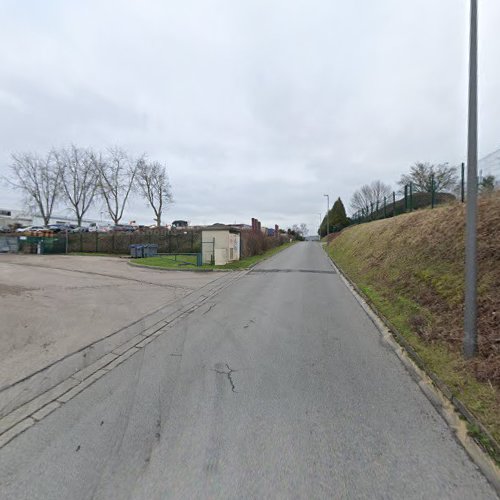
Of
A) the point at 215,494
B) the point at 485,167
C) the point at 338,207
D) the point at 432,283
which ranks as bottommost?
the point at 215,494

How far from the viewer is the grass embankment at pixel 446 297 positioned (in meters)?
3.48

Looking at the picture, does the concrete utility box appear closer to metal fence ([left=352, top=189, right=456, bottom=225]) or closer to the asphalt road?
metal fence ([left=352, top=189, right=456, bottom=225])

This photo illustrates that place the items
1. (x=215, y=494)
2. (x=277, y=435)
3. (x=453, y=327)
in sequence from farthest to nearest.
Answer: (x=453, y=327) → (x=277, y=435) → (x=215, y=494)

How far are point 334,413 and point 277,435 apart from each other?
0.73m

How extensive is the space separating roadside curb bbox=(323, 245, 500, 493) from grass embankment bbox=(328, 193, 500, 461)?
0.27 feet

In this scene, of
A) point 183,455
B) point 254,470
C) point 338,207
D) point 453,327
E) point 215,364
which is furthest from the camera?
point 338,207

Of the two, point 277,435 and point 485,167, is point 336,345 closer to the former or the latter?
point 277,435

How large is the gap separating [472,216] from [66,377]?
20.1 ft

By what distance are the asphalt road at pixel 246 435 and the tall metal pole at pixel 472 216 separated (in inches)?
42.9

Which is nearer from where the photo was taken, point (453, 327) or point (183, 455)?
point (183, 455)

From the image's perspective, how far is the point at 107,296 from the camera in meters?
8.77

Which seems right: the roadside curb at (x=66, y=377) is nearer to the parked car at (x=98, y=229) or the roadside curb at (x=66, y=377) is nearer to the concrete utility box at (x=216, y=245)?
the concrete utility box at (x=216, y=245)

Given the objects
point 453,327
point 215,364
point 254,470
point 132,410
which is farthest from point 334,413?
point 453,327

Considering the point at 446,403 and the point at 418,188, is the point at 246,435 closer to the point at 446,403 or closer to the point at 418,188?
the point at 446,403
